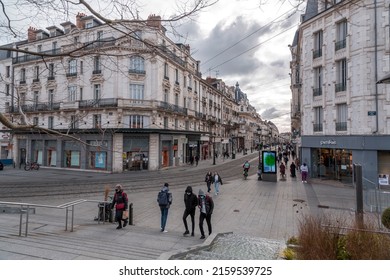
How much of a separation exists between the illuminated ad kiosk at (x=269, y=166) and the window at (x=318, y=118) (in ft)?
15.6

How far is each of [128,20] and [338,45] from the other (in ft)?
63.3

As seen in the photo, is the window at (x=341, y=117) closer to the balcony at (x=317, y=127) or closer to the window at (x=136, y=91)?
the balcony at (x=317, y=127)

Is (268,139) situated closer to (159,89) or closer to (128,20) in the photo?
(159,89)

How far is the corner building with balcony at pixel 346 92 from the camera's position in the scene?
618 inches

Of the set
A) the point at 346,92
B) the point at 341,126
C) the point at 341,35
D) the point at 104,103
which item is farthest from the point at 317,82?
the point at 104,103

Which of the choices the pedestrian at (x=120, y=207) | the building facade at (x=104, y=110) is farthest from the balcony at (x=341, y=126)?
the pedestrian at (x=120, y=207)

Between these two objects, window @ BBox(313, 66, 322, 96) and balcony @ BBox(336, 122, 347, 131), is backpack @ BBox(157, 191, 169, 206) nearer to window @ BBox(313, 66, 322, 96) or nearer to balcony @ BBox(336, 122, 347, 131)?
balcony @ BBox(336, 122, 347, 131)

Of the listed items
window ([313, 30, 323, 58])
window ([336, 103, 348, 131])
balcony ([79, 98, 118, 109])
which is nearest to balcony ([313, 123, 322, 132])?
window ([336, 103, 348, 131])

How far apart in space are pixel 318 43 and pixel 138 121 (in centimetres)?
1984

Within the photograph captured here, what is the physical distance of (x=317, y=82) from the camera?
804 inches

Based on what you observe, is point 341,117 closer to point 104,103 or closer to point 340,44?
point 340,44

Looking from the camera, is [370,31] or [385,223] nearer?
[385,223]
